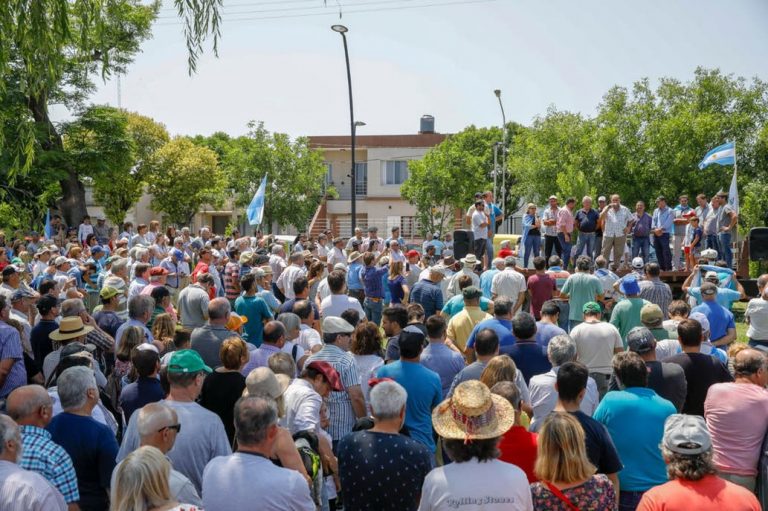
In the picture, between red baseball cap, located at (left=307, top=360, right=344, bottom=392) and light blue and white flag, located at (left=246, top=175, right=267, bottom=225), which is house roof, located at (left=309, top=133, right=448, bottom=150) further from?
red baseball cap, located at (left=307, top=360, right=344, bottom=392)

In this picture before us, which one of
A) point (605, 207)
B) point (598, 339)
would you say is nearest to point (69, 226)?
point (605, 207)

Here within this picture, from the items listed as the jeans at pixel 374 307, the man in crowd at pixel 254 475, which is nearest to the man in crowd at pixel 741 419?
the man in crowd at pixel 254 475

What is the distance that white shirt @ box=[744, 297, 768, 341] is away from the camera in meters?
8.16

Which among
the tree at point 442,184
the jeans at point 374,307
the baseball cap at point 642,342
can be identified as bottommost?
the jeans at point 374,307

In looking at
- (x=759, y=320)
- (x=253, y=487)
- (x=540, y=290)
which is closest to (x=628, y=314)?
(x=759, y=320)

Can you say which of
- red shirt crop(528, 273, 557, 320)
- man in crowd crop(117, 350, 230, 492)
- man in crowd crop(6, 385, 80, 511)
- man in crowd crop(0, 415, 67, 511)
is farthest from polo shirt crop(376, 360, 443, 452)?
red shirt crop(528, 273, 557, 320)

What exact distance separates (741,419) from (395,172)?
44200 millimetres

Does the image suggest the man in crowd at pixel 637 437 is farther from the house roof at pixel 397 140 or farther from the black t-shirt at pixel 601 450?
the house roof at pixel 397 140

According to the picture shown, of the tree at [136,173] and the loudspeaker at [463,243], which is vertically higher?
the tree at [136,173]

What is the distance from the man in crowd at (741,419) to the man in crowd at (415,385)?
1.98 m

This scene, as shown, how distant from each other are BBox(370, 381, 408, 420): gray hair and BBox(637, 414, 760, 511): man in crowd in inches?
54.2

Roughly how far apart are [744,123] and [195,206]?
29243mm

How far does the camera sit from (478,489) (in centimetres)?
343

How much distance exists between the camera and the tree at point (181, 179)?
41469 millimetres
